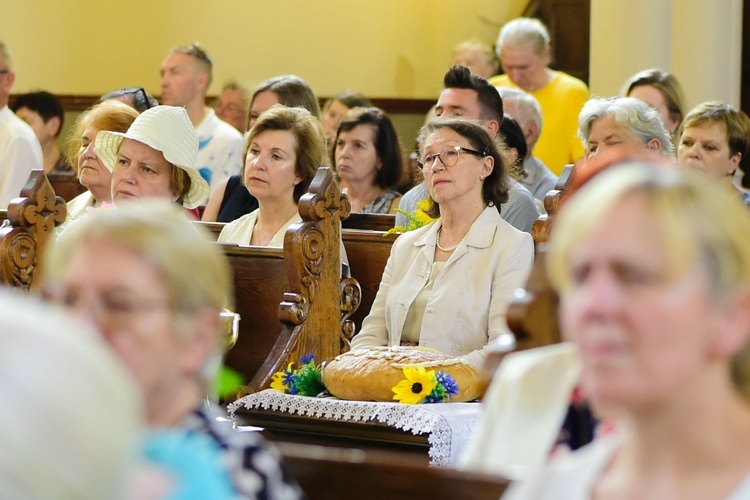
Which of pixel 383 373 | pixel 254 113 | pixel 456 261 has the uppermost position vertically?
pixel 254 113

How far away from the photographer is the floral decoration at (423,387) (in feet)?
12.7

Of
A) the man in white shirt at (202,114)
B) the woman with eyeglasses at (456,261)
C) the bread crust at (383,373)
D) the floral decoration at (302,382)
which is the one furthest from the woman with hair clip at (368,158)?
the bread crust at (383,373)

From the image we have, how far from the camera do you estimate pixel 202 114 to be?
8297mm

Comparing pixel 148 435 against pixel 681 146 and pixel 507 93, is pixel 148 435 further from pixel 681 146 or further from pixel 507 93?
pixel 507 93

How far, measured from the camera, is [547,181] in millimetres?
6297

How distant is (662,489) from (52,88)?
1028 centimetres

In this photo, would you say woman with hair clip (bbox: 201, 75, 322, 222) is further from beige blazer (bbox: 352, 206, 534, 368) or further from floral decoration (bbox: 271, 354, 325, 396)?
floral decoration (bbox: 271, 354, 325, 396)

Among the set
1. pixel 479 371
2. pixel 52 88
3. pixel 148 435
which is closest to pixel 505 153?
pixel 479 371

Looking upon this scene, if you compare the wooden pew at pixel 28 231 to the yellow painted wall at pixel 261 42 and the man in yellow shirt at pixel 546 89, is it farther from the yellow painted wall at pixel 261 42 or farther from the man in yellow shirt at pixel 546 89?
the yellow painted wall at pixel 261 42

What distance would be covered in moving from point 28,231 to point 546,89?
4032 millimetres

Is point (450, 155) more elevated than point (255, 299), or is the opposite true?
point (450, 155)

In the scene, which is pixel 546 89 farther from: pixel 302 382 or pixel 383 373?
pixel 383 373

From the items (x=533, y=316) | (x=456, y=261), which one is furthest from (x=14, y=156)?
(x=533, y=316)

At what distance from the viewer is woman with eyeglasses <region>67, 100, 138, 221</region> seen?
17.8 ft
